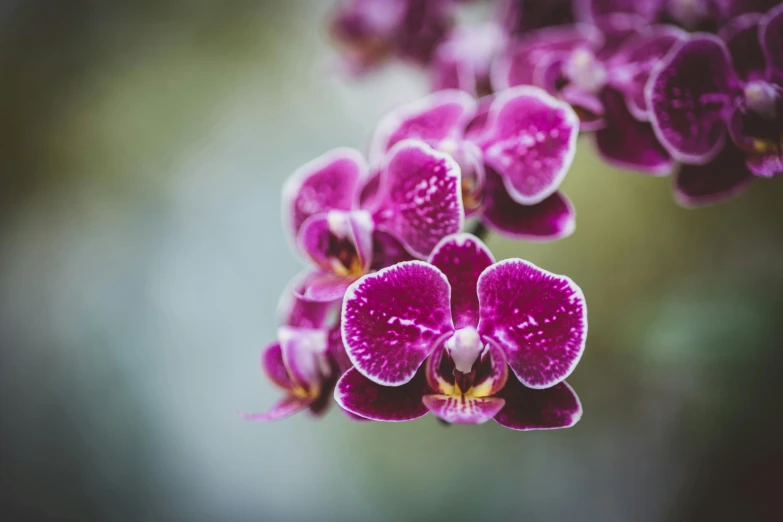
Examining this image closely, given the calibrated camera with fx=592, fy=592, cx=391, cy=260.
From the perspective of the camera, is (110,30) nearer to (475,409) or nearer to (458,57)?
(458,57)

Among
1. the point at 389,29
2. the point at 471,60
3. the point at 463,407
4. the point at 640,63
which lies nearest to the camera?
the point at 463,407

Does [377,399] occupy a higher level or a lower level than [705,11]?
lower

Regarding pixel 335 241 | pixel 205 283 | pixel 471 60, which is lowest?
pixel 205 283

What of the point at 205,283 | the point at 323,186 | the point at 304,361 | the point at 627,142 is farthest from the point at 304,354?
the point at 205,283

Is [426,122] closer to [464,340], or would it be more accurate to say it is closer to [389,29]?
[464,340]

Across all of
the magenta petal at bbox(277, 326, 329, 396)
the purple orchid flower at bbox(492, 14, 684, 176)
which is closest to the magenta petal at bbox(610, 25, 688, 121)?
the purple orchid flower at bbox(492, 14, 684, 176)

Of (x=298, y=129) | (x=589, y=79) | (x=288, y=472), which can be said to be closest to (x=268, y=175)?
(x=298, y=129)

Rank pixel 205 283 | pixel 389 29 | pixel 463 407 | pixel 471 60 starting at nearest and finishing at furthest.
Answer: pixel 463 407 < pixel 471 60 < pixel 389 29 < pixel 205 283
